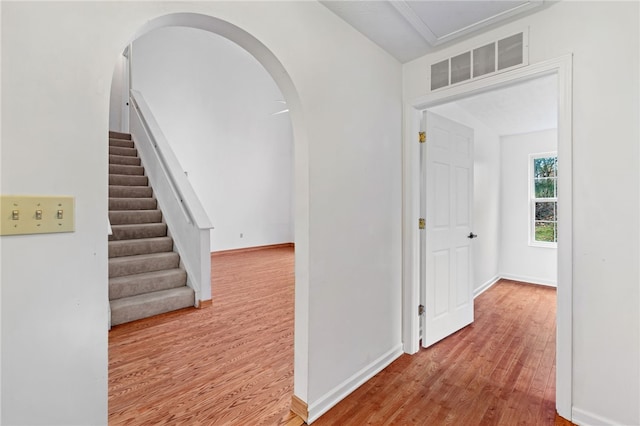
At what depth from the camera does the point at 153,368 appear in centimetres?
226

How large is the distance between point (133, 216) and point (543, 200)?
6.36 m

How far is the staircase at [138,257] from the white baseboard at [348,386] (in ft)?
7.54

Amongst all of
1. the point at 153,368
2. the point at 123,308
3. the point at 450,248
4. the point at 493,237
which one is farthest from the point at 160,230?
the point at 493,237

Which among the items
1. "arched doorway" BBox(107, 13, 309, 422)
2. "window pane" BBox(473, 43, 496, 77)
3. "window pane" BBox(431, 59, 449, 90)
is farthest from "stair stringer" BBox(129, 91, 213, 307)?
"window pane" BBox(473, 43, 496, 77)

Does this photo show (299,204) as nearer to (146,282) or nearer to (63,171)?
(63,171)

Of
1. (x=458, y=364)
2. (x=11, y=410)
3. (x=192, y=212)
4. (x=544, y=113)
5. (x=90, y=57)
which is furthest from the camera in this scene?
(x=544, y=113)

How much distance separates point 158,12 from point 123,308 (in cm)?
289

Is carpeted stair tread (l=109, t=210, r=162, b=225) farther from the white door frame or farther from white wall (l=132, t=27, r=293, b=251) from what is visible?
the white door frame

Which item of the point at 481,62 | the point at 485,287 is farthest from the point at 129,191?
the point at 485,287

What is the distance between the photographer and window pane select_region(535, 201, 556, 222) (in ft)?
16.2

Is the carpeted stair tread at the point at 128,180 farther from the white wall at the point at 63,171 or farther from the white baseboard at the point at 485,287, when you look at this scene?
the white baseboard at the point at 485,287

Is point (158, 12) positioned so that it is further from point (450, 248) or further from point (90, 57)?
point (450, 248)

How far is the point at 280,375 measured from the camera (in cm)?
218

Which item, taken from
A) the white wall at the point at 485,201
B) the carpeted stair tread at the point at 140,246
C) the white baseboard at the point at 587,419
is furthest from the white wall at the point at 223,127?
the white baseboard at the point at 587,419
